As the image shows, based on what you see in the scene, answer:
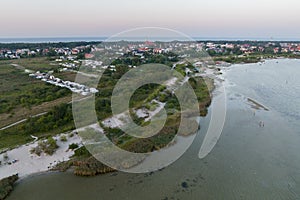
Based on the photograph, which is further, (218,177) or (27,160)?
(27,160)

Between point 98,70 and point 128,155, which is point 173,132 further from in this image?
point 98,70

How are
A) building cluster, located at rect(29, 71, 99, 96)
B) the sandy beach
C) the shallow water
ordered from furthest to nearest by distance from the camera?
building cluster, located at rect(29, 71, 99, 96), the sandy beach, the shallow water

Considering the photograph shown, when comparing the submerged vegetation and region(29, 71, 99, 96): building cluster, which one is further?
region(29, 71, 99, 96): building cluster

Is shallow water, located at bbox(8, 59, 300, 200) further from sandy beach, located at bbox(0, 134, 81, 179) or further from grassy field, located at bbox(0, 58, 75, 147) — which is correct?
grassy field, located at bbox(0, 58, 75, 147)

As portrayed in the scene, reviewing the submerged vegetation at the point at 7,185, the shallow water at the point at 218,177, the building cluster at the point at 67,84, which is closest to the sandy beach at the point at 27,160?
the submerged vegetation at the point at 7,185

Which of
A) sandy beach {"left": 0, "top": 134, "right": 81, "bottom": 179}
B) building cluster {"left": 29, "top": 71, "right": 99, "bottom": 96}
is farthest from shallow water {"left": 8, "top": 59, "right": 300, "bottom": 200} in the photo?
building cluster {"left": 29, "top": 71, "right": 99, "bottom": 96}

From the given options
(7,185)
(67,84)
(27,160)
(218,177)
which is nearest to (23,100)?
(67,84)

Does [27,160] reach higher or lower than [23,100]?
lower

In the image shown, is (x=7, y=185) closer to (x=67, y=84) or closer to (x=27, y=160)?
(x=27, y=160)

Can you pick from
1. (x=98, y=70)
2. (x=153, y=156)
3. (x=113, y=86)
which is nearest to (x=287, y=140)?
(x=153, y=156)

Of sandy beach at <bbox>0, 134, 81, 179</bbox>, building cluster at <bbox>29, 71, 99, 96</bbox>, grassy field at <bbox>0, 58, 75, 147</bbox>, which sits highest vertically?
building cluster at <bbox>29, 71, 99, 96</bbox>

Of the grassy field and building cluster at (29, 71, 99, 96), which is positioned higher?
building cluster at (29, 71, 99, 96)
